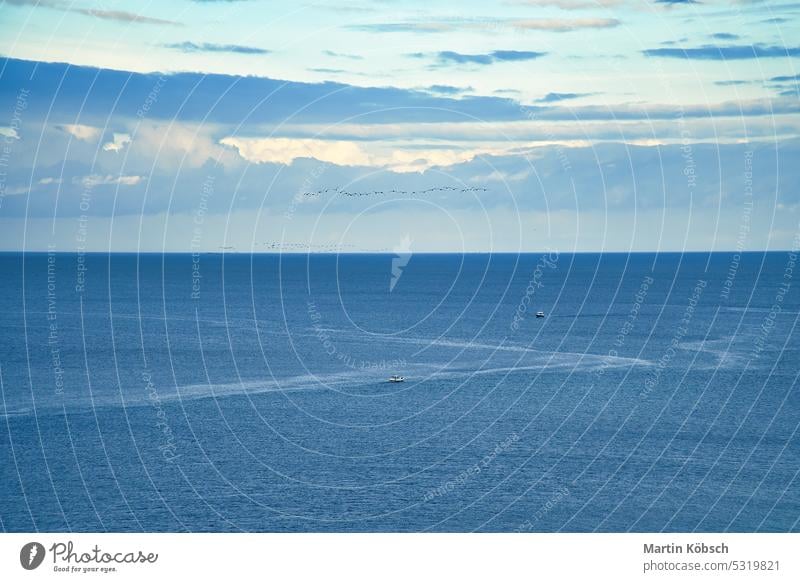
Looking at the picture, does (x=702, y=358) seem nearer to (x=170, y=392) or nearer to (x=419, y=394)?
(x=419, y=394)

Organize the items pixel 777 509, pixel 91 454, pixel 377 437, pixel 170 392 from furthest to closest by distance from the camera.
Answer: pixel 170 392 < pixel 377 437 < pixel 91 454 < pixel 777 509

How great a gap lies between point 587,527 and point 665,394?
5206 cm

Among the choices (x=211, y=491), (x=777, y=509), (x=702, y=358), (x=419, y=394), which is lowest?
(x=702, y=358)

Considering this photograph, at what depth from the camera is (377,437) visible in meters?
95.2

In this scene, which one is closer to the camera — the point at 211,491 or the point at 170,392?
the point at 211,491

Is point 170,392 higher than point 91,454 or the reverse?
the reverse

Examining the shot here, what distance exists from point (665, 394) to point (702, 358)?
88.4ft

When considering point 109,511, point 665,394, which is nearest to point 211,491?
point 109,511

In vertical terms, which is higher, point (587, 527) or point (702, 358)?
point (587, 527)

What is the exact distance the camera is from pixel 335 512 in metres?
71.8

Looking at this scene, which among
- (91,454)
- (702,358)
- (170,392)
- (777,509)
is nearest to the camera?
(777,509)

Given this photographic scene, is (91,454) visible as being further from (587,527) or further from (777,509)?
(777,509)

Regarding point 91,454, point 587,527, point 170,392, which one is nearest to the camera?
point 587,527

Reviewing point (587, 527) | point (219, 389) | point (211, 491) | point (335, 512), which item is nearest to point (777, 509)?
point (587, 527)
